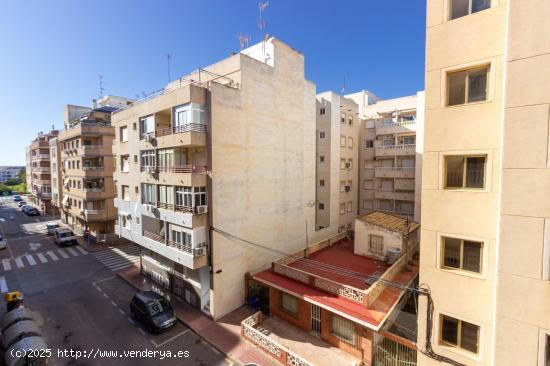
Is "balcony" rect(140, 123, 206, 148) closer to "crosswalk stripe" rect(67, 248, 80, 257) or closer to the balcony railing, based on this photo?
the balcony railing

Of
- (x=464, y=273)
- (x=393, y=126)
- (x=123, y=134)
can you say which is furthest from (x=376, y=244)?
(x=123, y=134)

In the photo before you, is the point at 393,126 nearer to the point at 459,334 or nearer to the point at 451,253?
the point at 451,253

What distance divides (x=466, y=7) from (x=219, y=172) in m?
14.0

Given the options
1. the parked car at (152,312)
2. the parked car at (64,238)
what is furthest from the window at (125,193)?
the parked car at (64,238)

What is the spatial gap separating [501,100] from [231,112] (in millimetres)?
13953

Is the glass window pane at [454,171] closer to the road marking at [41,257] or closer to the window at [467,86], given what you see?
the window at [467,86]

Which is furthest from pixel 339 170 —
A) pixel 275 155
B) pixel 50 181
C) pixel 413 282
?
pixel 50 181

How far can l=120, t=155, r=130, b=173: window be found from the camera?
2316cm

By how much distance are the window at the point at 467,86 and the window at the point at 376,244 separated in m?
15.2

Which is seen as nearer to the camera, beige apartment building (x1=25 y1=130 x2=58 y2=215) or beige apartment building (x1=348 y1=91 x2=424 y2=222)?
beige apartment building (x1=348 y1=91 x2=424 y2=222)

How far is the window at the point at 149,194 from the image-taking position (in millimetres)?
19691

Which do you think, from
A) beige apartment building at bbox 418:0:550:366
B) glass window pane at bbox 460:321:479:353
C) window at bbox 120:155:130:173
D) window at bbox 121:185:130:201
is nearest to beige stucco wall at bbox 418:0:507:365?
beige apartment building at bbox 418:0:550:366

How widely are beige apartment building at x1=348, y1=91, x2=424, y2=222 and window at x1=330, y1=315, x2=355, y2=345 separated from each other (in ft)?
58.0

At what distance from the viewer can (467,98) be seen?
820cm
